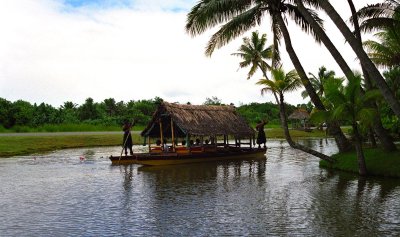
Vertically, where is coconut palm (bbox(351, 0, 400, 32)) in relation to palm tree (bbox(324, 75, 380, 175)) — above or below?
above

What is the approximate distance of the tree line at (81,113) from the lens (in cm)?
4506

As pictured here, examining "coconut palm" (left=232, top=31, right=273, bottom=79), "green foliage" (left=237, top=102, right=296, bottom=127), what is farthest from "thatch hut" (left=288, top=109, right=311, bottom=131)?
"coconut palm" (left=232, top=31, right=273, bottom=79)

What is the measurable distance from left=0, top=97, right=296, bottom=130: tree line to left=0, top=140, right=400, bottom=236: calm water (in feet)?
72.4

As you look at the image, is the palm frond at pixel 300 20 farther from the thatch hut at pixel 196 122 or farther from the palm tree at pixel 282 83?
the thatch hut at pixel 196 122

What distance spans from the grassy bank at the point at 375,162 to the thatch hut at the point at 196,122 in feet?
24.6

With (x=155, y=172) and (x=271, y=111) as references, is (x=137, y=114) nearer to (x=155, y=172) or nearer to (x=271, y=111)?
(x=271, y=111)

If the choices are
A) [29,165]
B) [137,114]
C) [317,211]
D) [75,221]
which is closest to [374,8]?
[317,211]

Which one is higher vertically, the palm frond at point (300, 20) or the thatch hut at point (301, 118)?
the palm frond at point (300, 20)

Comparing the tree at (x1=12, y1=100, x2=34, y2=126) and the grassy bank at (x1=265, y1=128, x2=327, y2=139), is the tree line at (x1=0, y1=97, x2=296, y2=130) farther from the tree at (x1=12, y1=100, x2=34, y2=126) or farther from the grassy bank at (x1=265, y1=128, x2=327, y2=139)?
the grassy bank at (x1=265, y1=128, x2=327, y2=139)

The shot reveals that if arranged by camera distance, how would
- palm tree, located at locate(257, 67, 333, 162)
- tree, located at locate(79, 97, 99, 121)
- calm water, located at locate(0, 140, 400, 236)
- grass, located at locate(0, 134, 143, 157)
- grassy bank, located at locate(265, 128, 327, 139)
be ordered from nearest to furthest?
1. calm water, located at locate(0, 140, 400, 236)
2. palm tree, located at locate(257, 67, 333, 162)
3. grass, located at locate(0, 134, 143, 157)
4. grassy bank, located at locate(265, 128, 327, 139)
5. tree, located at locate(79, 97, 99, 121)

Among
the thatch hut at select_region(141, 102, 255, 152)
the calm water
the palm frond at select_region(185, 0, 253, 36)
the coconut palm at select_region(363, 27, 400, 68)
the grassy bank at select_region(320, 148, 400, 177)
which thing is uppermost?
the palm frond at select_region(185, 0, 253, 36)

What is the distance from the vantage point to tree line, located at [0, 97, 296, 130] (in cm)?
4506

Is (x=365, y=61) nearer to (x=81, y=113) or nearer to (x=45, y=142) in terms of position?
(x=45, y=142)

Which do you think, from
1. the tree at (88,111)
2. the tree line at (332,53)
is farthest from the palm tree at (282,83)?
the tree at (88,111)
